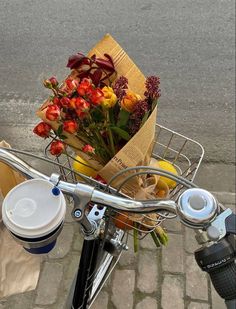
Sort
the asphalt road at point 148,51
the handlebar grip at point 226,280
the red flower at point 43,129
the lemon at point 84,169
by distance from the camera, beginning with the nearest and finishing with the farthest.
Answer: the handlebar grip at point 226,280, the red flower at point 43,129, the lemon at point 84,169, the asphalt road at point 148,51

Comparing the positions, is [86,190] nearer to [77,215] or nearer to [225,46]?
[77,215]

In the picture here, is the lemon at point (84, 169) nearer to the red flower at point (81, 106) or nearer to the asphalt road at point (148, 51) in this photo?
the red flower at point (81, 106)

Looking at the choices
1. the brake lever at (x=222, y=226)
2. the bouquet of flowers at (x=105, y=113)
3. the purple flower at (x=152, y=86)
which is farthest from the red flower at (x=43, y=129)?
the brake lever at (x=222, y=226)

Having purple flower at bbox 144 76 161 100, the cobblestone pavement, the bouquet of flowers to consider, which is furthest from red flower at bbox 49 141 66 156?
the cobblestone pavement

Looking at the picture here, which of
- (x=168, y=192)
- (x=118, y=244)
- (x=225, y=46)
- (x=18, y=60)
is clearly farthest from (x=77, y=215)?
(x=225, y=46)

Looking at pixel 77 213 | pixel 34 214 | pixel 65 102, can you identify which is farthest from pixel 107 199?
pixel 65 102

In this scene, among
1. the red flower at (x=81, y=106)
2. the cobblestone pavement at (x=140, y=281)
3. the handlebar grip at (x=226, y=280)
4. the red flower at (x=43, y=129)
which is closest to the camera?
the handlebar grip at (x=226, y=280)

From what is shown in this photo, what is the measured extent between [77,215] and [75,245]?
5.11ft

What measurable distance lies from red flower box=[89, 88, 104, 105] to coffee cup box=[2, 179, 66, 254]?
0.91ft

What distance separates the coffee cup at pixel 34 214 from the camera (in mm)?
1161

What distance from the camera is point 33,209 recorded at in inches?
47.1

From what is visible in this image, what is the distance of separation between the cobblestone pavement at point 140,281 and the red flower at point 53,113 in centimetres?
162

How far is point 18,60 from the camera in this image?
14.3ft

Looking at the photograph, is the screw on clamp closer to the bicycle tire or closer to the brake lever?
the bicycle tire
